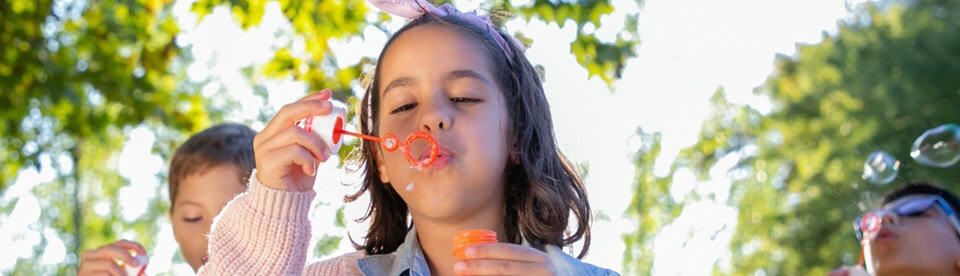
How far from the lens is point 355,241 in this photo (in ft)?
9.50

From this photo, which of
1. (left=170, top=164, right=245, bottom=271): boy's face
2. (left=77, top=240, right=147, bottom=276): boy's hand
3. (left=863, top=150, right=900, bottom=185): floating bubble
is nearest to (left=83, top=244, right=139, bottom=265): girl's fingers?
(left=77, top=240, right=147, bottom=276): boy's hand

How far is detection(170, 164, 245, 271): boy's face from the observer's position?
3482mm

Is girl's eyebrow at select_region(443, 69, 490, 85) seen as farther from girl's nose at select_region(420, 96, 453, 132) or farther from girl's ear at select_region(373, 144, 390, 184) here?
girl's ear at select_region(373, 144, 390, 184)

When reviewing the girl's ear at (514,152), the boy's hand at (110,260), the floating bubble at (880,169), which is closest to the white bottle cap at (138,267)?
the boy's hand at (110,260)

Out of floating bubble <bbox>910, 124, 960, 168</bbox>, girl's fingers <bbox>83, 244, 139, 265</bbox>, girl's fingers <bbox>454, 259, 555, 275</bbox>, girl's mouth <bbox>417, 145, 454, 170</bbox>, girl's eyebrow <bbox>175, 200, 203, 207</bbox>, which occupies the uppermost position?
floating bubble <bbox>910, 124, 960, 168</bbox>

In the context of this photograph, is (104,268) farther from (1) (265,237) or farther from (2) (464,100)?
(2) (464,100)

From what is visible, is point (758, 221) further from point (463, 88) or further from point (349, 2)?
point (463, 88)

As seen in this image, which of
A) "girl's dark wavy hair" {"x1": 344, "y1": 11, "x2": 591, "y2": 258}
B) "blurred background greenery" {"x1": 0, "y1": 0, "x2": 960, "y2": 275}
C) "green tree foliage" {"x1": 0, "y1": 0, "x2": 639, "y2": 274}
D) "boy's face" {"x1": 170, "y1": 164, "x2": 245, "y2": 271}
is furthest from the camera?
"blurred background greenery" {"x1": 0, "y1": 0, "x2": 960, "y2": 275}

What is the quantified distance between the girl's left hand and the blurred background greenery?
113 inches

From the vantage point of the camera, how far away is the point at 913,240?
12.3ft

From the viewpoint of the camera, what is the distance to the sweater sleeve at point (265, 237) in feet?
7.55

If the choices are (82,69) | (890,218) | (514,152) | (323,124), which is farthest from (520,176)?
(82,69)

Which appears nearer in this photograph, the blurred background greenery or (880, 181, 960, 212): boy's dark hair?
(880, 181, 960, 212): boy's dark hair

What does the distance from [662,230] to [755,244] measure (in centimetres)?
868
